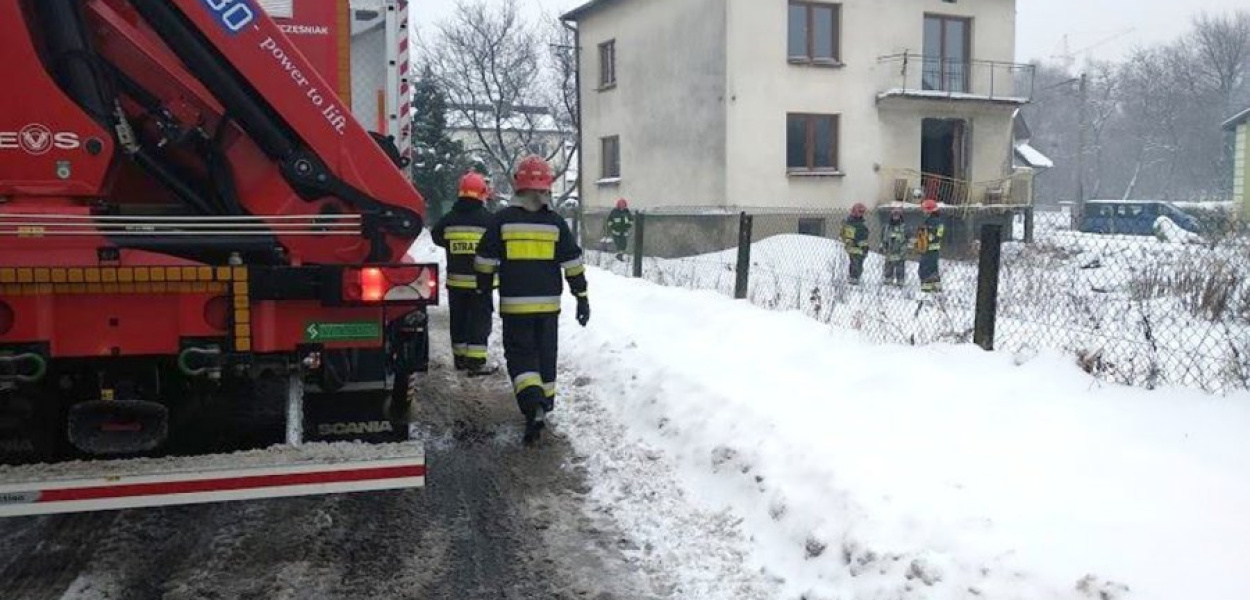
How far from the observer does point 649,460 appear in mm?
5582

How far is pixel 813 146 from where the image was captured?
25.8 meters

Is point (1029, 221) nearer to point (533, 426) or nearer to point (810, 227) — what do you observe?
point (810, 227)

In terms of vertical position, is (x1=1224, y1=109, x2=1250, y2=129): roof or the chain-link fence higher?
(x1=1224, y1=109, x2=1250, y2=129): roof

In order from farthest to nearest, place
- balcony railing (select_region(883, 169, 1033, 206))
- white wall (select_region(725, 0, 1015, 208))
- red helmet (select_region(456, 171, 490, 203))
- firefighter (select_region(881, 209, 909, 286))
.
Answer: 1. balcony railing (select_region(883, 169, 1033, 206))
2. white wall (select_region(725, 0, 1015, 208))
3. firefighter (select_region(881, 209, 909, 286))
4. red helmet (select_region(456, 171, 490, 203))

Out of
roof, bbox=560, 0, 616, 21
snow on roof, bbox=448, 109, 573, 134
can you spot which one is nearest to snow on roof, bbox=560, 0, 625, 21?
roof, bbox=560, 0, 616, 21

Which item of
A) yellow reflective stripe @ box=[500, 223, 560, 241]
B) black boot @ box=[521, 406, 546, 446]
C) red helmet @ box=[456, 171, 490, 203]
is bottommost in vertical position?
black boot @ box=[521, 406, 546, 446]

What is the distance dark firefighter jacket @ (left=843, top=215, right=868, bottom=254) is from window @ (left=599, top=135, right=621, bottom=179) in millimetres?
13578

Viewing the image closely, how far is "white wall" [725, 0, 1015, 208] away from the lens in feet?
80.2

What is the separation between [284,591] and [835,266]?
1096cm

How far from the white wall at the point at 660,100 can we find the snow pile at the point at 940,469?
18830mm

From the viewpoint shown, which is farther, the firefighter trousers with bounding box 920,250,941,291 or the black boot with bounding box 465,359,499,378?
the firefighter trousers with bounding box 920,250,941,291

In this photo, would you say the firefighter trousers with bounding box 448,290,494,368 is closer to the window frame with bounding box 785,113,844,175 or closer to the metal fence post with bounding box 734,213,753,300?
the metal fence post with bounding box 734,213,753,300

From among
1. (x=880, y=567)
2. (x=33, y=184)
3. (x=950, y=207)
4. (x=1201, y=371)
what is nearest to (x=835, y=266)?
(x=1201, y=371)

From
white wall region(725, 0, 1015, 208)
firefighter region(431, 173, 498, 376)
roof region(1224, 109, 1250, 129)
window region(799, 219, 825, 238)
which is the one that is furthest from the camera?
roof region(1224, 109, 1250, 129)
